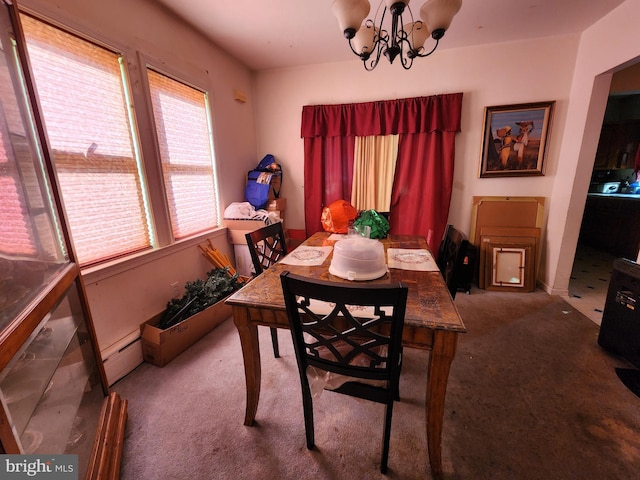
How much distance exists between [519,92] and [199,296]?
3713mm

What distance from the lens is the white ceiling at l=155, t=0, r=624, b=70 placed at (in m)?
1.94

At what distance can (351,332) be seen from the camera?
95cm

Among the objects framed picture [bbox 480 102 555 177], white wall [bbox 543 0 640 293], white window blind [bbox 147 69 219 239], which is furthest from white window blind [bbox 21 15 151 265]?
white wall [bbox 543 0 640 293]

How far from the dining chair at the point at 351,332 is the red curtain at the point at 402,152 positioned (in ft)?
7.17

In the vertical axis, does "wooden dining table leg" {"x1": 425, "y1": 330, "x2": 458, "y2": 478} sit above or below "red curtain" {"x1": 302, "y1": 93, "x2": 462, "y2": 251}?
below

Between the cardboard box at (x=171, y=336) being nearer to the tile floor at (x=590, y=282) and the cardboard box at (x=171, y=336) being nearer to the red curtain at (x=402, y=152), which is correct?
the red curtain at (x=402, y=152)

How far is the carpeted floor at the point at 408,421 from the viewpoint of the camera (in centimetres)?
115

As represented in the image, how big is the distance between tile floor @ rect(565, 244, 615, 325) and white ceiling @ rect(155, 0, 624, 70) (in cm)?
252

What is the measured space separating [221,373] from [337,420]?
0.84 m

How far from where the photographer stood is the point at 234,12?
2023mm

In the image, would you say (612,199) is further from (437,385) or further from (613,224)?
(437,385)

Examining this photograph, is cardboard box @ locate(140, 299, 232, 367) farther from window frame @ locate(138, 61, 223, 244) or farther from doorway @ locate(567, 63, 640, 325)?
doorway @ locate(567, 63, 640, 325)

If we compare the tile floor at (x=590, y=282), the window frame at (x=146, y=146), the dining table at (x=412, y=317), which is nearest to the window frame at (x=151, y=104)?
the window frame at (x=146, y=146)

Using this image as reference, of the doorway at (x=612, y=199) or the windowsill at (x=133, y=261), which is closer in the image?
the windowsill at (x=133, y=261)
